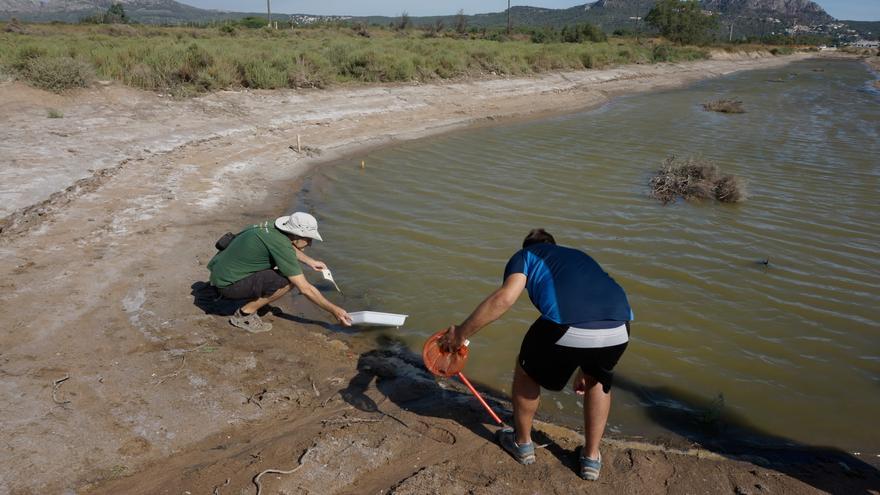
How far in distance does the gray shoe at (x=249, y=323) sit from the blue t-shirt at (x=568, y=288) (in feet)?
10.0

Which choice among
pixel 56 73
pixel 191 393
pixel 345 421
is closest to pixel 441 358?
pixel 345 421

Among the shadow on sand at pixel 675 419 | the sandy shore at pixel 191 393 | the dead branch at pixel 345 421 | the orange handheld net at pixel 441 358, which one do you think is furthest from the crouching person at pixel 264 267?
the orange handheld net at pixel 441 358

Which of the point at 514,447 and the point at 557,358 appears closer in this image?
the point at 557,358

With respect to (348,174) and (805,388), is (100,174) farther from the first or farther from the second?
(805,388)

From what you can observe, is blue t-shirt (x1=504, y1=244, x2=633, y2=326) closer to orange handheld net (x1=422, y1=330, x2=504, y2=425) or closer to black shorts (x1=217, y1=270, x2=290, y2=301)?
orange handheld net (x1=422, y1=330, x2=504, y2=425)

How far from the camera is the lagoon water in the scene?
16.1 feet

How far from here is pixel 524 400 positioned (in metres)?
3.67

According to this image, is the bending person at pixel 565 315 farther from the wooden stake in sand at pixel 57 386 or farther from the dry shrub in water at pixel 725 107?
the dry shrub in water at pixel 725 107

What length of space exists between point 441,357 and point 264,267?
2237 mm

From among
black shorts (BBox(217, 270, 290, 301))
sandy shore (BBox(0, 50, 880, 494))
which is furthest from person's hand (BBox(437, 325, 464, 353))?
black shorts (BBox(217, 270, 290, 301))

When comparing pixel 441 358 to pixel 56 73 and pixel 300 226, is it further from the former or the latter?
pixel 56 73

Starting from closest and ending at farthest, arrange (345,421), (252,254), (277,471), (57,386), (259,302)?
(277,471)
(345,421)
(57,386)
(252,254)
(259,302)

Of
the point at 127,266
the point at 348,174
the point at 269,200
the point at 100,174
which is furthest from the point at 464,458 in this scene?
the point at 348,174

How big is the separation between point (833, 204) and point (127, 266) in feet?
35.8
